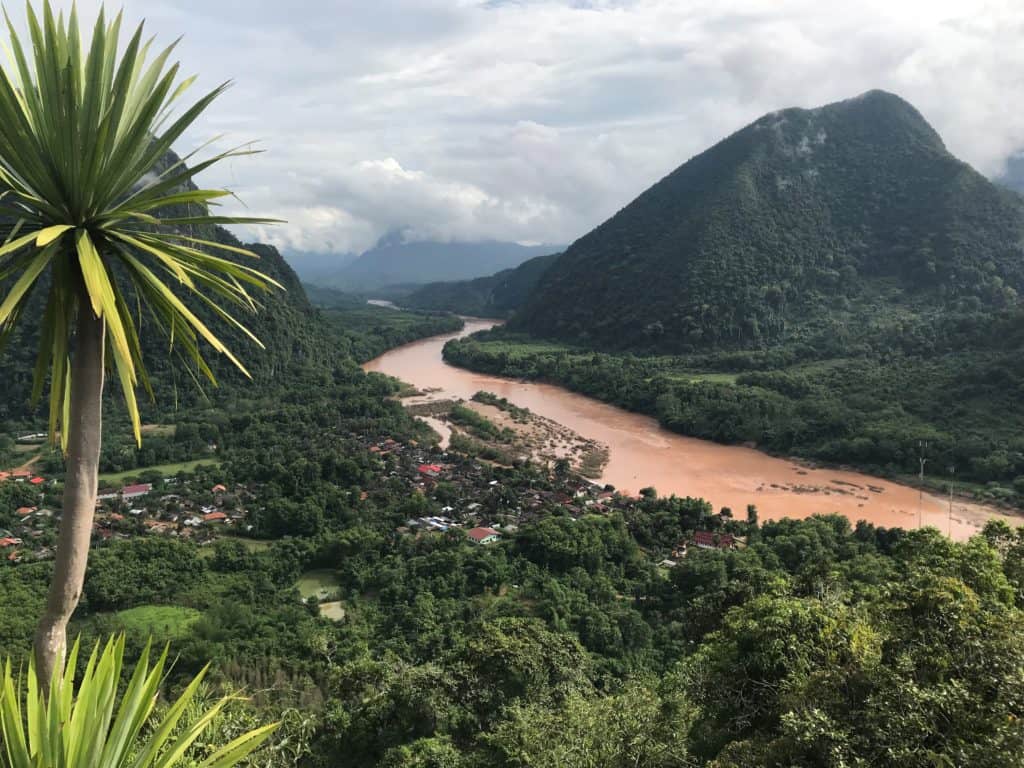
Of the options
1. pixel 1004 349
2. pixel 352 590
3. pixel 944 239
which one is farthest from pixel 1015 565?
pixel 944 239

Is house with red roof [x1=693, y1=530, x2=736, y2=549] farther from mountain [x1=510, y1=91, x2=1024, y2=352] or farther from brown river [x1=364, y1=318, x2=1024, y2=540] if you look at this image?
mountain [x1=510, y1=91, x2=1024, y2=352]

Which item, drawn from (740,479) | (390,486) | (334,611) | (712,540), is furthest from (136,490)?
(740,479)

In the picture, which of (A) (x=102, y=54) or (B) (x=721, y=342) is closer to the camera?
(A) (x=102, y=54)

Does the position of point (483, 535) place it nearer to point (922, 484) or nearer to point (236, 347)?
point (922, 484)

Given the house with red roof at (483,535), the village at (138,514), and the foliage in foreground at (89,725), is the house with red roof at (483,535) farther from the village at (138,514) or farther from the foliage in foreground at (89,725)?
the foliage in foreground at (89,725)

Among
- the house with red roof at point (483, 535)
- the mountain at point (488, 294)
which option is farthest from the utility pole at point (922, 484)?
the mountain at point (488, 294)

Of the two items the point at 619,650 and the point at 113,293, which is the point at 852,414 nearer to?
the point at 619,650

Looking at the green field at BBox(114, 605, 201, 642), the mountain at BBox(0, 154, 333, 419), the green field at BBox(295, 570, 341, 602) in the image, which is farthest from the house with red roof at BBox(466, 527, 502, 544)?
the mountain at BBox(0, 154, 333, 419)
